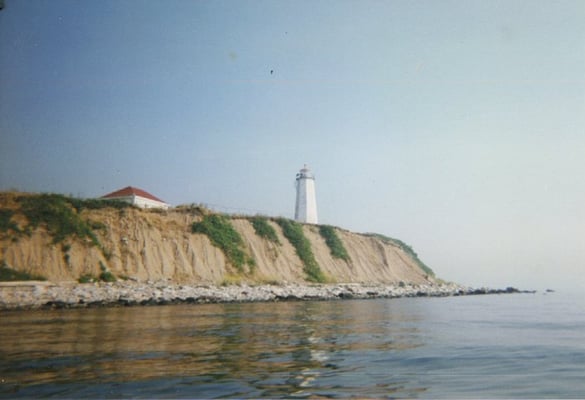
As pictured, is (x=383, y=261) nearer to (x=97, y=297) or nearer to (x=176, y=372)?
(x=97, y=297)

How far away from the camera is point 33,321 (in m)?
18.4

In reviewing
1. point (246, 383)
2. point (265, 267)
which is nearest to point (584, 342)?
point (246, 383)

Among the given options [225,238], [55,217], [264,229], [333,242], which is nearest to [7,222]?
[55,217]

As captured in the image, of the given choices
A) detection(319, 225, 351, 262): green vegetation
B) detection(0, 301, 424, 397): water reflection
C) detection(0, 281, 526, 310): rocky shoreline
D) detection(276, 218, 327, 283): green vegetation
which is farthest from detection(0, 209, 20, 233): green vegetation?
detection(319, 225, 351, 262): green vegetation

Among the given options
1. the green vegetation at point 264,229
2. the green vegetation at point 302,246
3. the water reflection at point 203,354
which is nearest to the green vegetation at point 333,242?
the green vegetation at point 302,246

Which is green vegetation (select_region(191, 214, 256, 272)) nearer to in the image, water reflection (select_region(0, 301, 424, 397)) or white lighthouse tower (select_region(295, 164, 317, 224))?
white lighthouse tower (select_region(295, 164, 317, 224))

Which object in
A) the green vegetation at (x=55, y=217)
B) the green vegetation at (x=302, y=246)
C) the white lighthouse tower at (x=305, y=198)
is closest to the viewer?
the green vegetation at (x=55, y=217)

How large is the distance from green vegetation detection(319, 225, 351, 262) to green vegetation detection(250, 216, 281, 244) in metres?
9.64

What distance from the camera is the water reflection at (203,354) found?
7664mm

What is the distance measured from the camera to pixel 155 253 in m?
41.1

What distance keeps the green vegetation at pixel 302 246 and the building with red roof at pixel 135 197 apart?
1495 centimetres

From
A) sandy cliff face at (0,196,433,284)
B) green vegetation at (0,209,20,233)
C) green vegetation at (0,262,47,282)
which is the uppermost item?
green vegetation at (0,209,20,233)

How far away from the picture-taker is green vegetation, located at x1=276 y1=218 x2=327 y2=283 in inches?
2029

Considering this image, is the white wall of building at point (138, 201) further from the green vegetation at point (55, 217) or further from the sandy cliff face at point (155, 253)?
the green vegetation at point (55, 217)
